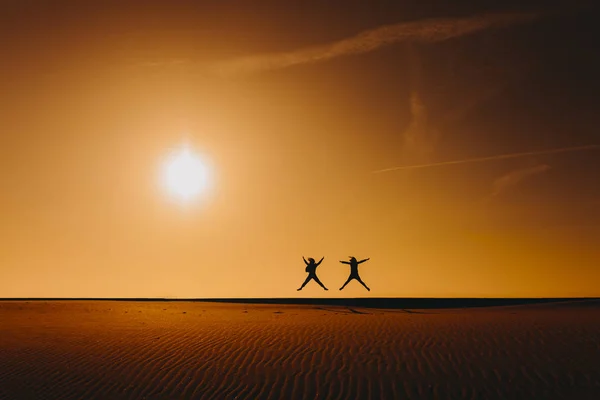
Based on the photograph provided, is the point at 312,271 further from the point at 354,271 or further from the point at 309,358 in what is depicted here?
the point at 309,358

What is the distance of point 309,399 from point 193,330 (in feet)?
26.5

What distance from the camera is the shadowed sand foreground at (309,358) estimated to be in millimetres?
10898

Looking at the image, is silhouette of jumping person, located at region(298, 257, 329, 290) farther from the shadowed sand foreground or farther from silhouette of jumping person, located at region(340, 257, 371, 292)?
the shadowed sand foreground

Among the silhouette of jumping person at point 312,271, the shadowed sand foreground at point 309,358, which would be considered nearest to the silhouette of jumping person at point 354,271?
the silhouette of jumping person at point 312,271

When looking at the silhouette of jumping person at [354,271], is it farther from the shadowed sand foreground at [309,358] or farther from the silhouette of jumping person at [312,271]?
the shadowed sand foreground at [309,358]

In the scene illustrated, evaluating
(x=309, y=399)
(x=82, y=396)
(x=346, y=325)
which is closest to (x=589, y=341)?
(x=346, y=325)

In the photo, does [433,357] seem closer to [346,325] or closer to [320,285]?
[346,325]

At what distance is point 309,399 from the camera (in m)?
10.4

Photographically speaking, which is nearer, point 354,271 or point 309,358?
point 309,358

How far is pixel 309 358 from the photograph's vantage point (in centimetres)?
1316

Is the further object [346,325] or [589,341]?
[346,325]

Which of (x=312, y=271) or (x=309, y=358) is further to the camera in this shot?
(x=312, y=271)

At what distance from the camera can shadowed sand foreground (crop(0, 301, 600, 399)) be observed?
429 inches

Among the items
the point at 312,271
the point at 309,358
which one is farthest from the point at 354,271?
the point at 309,358
